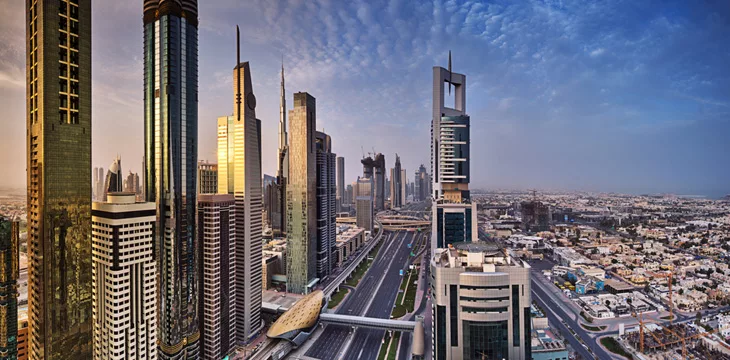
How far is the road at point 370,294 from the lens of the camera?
22781mm

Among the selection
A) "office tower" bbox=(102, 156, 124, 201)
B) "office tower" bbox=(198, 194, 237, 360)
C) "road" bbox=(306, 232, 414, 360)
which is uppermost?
"office tower" bbox=(102, 156, 124, 201)

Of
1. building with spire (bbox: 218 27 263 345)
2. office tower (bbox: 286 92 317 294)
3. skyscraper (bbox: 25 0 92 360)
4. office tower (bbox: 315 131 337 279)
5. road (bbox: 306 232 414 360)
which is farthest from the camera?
office tower (bbox: 315 131 337 279)

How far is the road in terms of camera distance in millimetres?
22781

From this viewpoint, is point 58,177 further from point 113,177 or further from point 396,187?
point 396,187

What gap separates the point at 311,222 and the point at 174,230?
1672 cm

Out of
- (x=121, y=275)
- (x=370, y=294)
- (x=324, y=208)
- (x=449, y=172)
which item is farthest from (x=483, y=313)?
(x=324, y=208)

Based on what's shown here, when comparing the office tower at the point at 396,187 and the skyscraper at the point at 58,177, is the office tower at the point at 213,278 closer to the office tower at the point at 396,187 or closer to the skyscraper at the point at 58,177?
the skyscraper at the point at 58,177

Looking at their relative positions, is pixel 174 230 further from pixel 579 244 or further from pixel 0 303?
pixel 579 244

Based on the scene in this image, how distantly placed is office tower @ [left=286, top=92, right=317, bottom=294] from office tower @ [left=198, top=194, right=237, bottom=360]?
1155cm

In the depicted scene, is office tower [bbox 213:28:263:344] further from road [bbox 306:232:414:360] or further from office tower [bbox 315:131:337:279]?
office tower [bbox 315:131:337:279]

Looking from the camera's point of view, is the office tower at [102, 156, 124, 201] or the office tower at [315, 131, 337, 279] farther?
the office tower at [315, 131, 337, 279]

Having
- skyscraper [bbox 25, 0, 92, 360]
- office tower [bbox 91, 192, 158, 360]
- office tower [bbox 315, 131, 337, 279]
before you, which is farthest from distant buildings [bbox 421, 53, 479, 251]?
skyscraper [bbox 25, 0, 92, 360]

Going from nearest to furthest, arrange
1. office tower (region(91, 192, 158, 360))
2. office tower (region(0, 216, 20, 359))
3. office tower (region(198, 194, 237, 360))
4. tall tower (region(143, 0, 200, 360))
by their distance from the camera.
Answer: office tower (region(0, 216, 20, 359))
office tower (region(91, 192, 158, 360))
tall tower (region(143, 0, 200, 360))
office tower (region(198, 194, 237, 360))

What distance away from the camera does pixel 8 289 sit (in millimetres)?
12781
